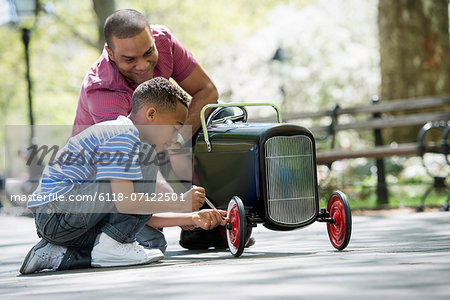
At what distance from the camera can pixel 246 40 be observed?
29.5m

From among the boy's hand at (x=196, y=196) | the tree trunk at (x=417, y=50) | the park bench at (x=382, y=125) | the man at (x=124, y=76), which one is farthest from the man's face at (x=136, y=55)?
the tree trunk at (x=417, y=50)

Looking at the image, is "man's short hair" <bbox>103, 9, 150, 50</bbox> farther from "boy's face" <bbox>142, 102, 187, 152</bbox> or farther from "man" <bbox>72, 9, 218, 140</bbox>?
"boy's face" <bbox>142, 102, 187, 152</bbox>

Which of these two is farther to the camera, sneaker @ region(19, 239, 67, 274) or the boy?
sneaker @ region(19, 239, 67, 274)

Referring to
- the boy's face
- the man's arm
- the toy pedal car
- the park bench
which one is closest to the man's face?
the man's arm

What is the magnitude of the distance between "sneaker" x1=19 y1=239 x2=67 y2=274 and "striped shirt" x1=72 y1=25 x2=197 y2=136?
3.00 ft

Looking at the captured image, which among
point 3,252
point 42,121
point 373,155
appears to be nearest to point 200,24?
point 42,121

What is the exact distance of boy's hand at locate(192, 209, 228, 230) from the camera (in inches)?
169

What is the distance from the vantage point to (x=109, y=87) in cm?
507

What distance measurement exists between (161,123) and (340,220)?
1196mm

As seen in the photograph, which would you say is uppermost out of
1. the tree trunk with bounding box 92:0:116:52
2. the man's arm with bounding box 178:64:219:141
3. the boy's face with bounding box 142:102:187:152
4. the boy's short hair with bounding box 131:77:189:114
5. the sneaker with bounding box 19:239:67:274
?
the tree trunk with bounding box 92:0:116:52

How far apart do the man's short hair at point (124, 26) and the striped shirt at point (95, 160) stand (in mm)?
794

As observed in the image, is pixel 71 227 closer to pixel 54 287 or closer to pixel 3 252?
Result: pixel 54 287

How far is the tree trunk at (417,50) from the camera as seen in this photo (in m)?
13.1

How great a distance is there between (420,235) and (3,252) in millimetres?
3330
